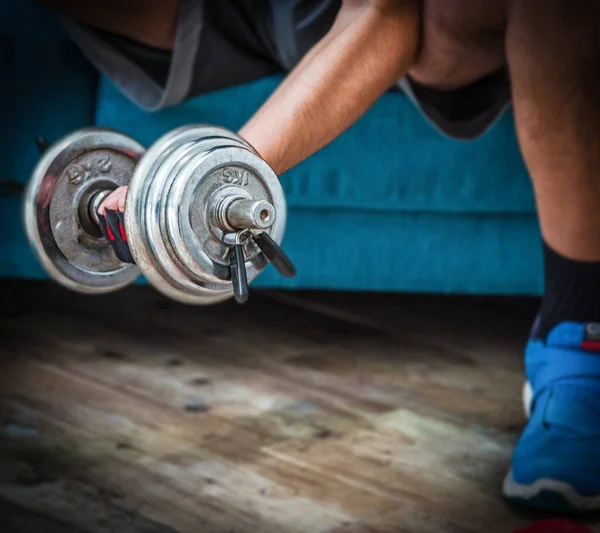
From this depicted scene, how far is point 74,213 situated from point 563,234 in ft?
1.43

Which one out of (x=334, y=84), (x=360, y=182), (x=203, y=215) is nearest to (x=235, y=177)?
(x=203, y=215)

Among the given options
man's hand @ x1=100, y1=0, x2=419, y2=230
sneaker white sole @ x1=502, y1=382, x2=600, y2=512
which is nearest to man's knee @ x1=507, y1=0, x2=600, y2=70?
man's hand @ x1=100, y1=0, x2=419, y2=230

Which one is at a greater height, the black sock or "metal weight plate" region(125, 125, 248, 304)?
"metal weight plate" region(125, 125, 248, 304)

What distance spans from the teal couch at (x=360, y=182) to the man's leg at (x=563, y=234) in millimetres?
411

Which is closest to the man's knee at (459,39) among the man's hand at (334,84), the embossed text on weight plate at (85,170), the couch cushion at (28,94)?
the man's hand at (334,84)

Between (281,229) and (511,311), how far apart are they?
908 mm

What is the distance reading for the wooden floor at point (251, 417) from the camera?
0.71 metres

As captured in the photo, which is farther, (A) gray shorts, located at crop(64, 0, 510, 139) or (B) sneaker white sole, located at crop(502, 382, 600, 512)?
(A) gray shorts, located at crop(64, 0, 510, 139)

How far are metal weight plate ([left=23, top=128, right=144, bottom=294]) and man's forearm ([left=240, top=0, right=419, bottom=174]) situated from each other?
0.13 meters

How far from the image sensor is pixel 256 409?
37.5 inches

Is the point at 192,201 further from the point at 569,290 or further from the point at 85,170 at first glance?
the point at 569,290

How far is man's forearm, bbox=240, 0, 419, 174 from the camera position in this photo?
2.49ft

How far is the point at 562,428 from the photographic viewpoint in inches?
30.7

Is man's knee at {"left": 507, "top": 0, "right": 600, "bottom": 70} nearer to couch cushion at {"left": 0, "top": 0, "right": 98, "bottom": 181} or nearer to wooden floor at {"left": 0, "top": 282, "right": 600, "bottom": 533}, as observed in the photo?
wooden floor at {"left": 0, "top": 282, "right": 600, "bottom": 533}
